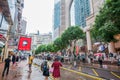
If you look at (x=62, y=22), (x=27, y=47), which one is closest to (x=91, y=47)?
(x=27, y=47)

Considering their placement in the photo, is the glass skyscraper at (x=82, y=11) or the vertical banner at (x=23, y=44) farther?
the glass skyscraper at (x=82, y=11)

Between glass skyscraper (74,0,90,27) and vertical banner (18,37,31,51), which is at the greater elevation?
glass skyscraper (74,0,90,27)

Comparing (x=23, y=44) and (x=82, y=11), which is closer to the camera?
(x=23, y=44)

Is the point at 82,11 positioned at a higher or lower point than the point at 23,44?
higher

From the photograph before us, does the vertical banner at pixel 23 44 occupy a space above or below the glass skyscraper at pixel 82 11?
below

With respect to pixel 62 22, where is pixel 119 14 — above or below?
below

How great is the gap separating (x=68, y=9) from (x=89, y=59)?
175 ft

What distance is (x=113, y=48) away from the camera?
32.1 meters

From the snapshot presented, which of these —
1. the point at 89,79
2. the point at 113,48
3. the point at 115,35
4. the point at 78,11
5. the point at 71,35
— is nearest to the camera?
the point at 89,79

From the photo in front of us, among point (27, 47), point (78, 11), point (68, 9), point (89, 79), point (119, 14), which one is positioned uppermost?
point (68, 9)

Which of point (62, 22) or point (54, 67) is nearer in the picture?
point (54, 67)

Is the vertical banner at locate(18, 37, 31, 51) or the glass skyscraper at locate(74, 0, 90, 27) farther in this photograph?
the glass skyscraper at locate(74, 0, 90, 27)

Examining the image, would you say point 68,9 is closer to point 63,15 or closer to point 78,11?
point 63,15

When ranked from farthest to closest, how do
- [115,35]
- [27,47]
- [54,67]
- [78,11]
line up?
[78,11], [27,47], [115,35], [54,67]
